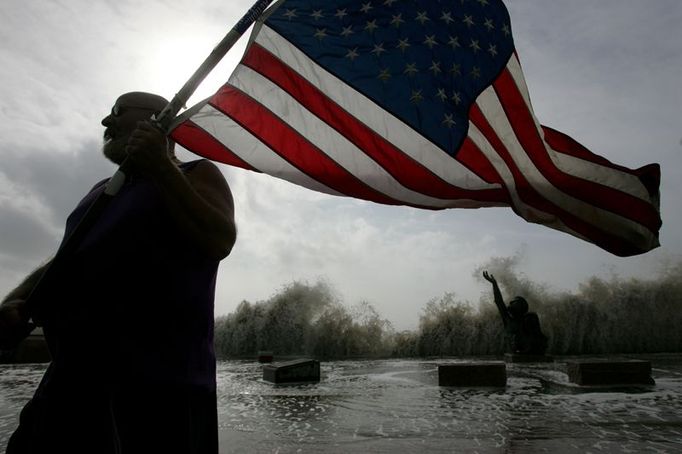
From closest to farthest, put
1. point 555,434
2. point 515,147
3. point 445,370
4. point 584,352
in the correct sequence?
1. point 515,147
2. point 555,434
3. point 445,370
4. point 584,352

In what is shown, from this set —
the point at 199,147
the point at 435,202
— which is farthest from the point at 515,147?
the point at 199,147

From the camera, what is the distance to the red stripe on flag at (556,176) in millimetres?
3238

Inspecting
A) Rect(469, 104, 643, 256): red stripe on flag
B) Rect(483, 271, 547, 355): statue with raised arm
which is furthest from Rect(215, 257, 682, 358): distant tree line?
Rect(469, 104, 643, 256): red stripe on flag

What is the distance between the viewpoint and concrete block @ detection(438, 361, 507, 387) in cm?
821

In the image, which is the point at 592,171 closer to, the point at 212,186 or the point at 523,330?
the point at 212,186

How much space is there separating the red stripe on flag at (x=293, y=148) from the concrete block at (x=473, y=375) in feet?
19.5

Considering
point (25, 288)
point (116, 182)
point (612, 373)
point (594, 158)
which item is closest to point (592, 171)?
point (594, 158)

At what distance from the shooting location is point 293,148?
308cm

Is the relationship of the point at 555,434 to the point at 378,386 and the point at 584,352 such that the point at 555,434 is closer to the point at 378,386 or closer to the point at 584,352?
the point at 378,386

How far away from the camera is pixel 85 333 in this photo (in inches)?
49.0

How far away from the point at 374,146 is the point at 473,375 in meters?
6.28

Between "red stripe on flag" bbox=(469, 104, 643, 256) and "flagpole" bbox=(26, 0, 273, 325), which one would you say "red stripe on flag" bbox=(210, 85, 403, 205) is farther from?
"flagpole" bbox=(26, 0, 273, 325)

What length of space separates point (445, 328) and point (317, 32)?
20.1 m

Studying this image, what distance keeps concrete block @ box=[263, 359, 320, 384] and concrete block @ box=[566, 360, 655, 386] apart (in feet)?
15.0
